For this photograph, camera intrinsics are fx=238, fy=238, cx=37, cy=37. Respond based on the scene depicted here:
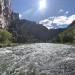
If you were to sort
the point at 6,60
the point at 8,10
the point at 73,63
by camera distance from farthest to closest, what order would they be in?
the point at 8,10, the point at 6,60, the point at 73,63

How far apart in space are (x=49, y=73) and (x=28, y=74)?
6.36 ft

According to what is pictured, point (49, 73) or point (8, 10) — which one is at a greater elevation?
point (8, 10)

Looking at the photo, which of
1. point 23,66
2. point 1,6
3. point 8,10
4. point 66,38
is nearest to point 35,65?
point 23,66

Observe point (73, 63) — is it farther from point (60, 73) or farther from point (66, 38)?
point (66, 38)

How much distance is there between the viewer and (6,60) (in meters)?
28.4

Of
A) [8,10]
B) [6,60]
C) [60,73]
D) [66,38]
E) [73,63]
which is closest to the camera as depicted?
[60,73]

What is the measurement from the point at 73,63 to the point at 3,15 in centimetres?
15761

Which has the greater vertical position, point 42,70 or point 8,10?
point 8,10

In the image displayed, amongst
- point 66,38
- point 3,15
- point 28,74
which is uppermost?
point 3,15

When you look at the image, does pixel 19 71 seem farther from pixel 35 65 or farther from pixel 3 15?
pixel 3 15

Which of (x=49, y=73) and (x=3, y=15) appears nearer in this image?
(x=49, y=73)

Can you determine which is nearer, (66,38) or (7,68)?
(7,68)

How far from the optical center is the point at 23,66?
82.1 ft

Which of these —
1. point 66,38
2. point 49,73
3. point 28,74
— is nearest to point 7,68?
point 28,74
